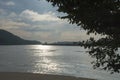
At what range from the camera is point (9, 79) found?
1196 inches

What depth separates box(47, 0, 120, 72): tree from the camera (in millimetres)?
9609

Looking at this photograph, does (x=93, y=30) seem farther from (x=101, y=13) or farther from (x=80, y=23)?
(x=101, y=13)

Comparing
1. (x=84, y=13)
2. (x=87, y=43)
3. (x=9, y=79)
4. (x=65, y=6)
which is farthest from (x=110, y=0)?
(x=9, y=79)

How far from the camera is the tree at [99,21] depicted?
9609mm

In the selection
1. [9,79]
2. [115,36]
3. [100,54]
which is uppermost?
[115,36]

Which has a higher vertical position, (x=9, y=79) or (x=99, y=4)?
(x=99, y=4)

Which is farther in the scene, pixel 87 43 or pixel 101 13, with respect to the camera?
pixel 87 43

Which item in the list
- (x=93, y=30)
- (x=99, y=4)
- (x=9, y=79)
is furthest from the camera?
(x=9, y=79)

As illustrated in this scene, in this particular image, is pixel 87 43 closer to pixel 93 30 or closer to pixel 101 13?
pixel 93 30

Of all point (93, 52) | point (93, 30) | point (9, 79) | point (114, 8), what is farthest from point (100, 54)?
point (9, 79)

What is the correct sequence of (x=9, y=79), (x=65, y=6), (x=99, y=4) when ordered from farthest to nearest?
(x=9, y=79), (x=65, y=6), (x=99, y=4)

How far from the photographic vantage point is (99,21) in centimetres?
1009

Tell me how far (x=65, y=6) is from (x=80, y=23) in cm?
133

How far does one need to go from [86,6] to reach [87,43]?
2.32 meters
